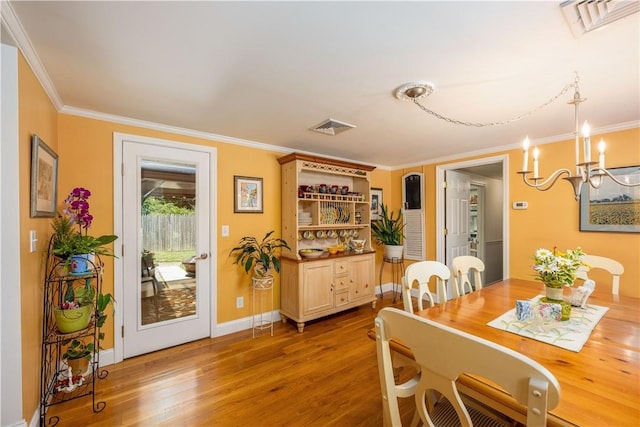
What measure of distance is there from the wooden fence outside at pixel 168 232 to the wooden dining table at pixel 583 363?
230 cm

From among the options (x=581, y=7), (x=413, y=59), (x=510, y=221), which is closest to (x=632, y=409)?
(x=581, y=7)

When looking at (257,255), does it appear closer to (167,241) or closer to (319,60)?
(167,241)

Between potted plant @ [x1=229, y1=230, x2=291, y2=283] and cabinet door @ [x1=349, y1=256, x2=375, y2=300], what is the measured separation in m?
0.97

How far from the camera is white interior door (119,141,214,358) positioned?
8.29ft

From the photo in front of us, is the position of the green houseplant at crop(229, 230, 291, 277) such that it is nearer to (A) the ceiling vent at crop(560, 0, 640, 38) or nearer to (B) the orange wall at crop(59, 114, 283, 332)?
(B) the orange wall at crop(59, 114, 283, 332)

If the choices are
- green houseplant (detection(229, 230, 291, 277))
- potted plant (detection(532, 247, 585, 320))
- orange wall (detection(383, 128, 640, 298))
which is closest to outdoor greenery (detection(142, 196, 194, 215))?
green houseplant (detection(229, 230, 291, 277))

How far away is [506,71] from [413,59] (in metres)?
0.64

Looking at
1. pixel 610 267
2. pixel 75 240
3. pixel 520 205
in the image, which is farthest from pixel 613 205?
pixel 75 240

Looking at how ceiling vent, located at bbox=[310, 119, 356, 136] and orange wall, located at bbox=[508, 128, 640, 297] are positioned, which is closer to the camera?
ceiling vent, located at bbox=[310, 119, 356, 136]

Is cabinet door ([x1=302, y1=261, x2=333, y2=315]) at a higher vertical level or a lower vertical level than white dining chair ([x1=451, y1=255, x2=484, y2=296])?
lower

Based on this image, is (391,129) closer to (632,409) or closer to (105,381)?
(632,409)

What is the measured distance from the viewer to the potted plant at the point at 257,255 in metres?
3.01

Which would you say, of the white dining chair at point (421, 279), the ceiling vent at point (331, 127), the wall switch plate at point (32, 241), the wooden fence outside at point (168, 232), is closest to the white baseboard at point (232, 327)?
the wooden fence outside at point (168, 232)

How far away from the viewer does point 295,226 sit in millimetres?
3234
